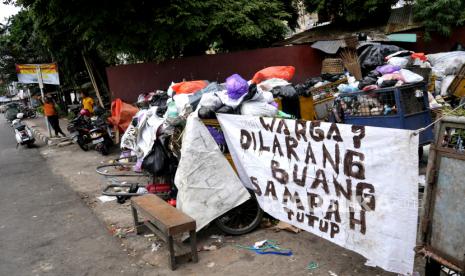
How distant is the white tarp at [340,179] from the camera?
2.96 meters

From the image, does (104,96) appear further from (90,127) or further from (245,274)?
(245,274)

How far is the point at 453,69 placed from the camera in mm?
9219

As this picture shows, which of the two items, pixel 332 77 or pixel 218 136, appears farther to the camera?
pixel 332 77

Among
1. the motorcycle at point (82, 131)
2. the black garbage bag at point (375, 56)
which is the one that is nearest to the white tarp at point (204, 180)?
the black garbage bag at point (375, 56)

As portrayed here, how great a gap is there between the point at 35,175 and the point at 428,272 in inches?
338

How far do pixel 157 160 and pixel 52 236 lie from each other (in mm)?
1692

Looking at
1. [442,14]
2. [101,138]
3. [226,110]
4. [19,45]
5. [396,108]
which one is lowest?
[101,138]

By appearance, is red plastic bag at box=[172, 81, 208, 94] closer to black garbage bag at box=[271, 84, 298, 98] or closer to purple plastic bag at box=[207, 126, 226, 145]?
black garbage bag at box=[271, 84, 298, 98]

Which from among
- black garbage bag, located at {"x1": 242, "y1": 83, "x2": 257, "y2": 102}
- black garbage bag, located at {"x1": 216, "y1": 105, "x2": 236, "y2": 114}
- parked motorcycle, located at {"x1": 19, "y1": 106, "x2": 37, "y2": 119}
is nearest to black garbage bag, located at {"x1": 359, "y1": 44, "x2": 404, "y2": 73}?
black garbage bag, located at {"x1": 242, "y1": 83, "x2": 257, "y2": 102}

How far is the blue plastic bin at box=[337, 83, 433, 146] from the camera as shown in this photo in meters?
5.65

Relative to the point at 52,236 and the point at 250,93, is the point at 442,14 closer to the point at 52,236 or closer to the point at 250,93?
the point at 250,93

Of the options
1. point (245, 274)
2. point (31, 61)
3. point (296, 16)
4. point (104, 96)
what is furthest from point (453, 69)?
point (31, 61)

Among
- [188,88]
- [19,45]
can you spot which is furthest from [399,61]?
[19,45]

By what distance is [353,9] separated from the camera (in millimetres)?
15023
